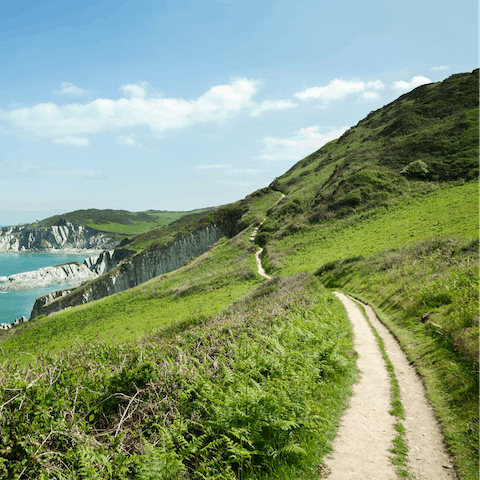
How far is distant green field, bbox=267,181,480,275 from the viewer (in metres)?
34.6

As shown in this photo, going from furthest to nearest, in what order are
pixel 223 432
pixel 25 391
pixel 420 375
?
pixel 420 375 < pixel 223 432 < pixel 25 391

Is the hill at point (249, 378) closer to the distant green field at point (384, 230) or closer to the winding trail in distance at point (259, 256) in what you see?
the distant green field at point (384, 230)

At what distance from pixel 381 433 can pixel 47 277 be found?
196275mm

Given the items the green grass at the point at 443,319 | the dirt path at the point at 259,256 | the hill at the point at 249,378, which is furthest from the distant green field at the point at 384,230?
the green grass at the point at 443,319

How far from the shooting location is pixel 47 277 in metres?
166

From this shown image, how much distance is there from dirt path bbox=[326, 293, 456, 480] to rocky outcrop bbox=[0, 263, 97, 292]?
184 m

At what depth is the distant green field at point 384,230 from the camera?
114 feet

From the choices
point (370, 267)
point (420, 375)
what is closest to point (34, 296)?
point (370, 267)

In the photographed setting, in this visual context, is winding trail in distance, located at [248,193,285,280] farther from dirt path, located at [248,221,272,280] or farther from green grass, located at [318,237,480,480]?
green grass, located at [318,237,480,480]

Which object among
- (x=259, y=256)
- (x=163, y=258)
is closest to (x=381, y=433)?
(x=259, y=256)

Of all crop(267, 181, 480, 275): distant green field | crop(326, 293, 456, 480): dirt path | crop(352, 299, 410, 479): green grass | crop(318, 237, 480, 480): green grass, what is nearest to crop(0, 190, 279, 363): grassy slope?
crop(267, 181, 480, 275): distant green field

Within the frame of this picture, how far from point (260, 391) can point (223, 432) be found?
1.20m

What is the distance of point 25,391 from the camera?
194 inches

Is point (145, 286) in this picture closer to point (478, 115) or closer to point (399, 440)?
point (399, 440)
